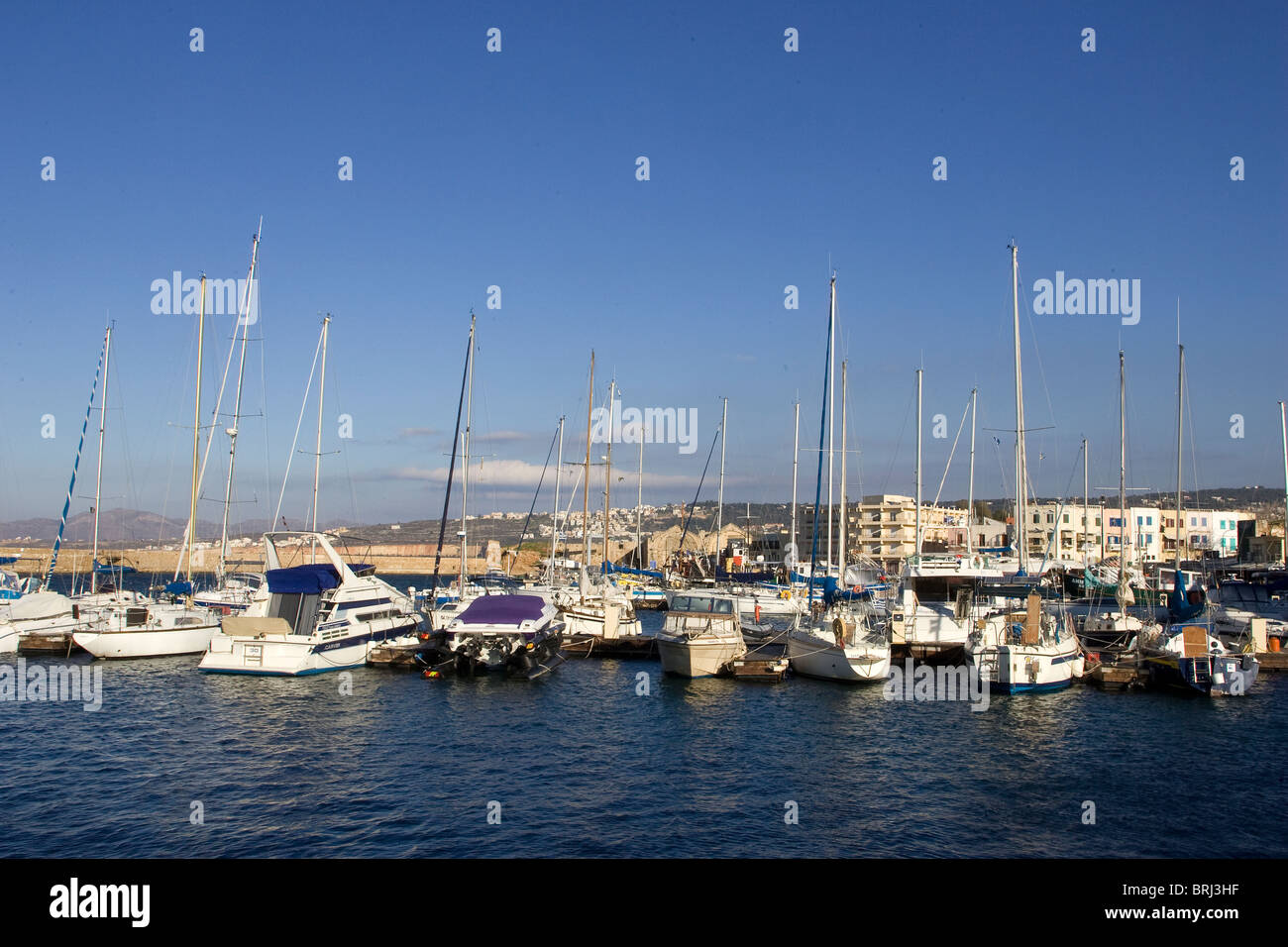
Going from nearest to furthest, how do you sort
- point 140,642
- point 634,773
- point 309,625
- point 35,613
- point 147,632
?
point 634,773, point 309,625, point 140,642, point 147,632, point 35,613

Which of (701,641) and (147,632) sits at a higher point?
(701,641)

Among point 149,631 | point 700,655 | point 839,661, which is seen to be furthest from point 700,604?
point 149,631

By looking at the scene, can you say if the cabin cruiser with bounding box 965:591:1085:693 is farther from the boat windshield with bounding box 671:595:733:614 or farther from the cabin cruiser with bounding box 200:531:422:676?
the cabin cruiser with bounding box 200:531:422:676

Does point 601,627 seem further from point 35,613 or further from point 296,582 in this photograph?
point 35,613

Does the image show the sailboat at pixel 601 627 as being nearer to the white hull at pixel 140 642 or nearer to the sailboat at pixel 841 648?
the sailboat at pixel 841 648

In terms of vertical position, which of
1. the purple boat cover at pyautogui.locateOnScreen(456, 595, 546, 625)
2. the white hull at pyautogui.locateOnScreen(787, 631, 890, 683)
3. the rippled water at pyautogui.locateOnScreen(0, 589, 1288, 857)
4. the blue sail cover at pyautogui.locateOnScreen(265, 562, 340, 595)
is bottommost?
the rippled water at pyautogui.locateOnScreen(0, 589, 1288, 857)

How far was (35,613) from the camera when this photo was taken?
48562mm

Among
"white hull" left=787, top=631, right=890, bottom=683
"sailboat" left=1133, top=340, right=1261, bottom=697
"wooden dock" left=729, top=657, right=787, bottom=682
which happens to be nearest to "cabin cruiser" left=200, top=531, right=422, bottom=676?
"wooden dock" left=729, top=657, right=787, bottom=682

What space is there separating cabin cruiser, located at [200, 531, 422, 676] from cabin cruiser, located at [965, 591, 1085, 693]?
26129mm

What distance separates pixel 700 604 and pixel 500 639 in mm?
8958

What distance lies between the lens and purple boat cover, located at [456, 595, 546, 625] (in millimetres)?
39625

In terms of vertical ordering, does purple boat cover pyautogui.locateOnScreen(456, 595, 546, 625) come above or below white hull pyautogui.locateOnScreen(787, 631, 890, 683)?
above
